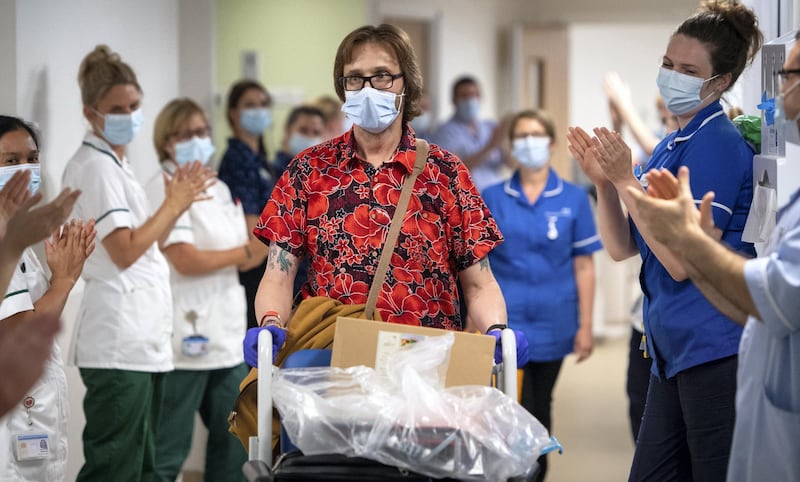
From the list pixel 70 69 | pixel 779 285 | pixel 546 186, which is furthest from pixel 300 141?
pixel 779 285

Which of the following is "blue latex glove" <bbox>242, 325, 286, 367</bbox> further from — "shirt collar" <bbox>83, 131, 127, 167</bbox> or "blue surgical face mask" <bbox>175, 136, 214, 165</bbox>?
"blue surgical face mask" <bbox>175, 136, 214, 165</bbox>

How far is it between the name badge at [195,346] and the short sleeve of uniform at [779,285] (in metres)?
2.26

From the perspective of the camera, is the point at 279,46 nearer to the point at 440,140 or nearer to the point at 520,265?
the point at 440,140

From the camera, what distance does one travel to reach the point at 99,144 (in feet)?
10.5

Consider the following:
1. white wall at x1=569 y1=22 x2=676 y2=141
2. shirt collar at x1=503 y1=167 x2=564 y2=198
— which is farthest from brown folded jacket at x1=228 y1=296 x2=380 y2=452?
white wall at x1=569 y1=22 x2=676 y2=141

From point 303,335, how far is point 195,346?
4.82 ft

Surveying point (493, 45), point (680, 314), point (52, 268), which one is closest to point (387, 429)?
point (680, 314)

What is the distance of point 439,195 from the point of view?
2393 millimetres

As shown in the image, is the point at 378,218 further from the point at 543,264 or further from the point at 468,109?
the point at 468,109

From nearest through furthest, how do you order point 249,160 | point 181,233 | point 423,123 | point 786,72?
point 786,72
point 181,233
point 249,160
point 423,123

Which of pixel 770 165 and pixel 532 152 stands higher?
pixel 532 152

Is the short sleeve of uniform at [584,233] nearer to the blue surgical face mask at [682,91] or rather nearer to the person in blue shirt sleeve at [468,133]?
the blue surgical face mask at [682,91]

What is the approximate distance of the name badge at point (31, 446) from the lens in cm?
254

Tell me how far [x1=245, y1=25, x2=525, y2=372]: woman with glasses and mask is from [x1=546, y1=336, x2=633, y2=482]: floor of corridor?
2215 millimetres
